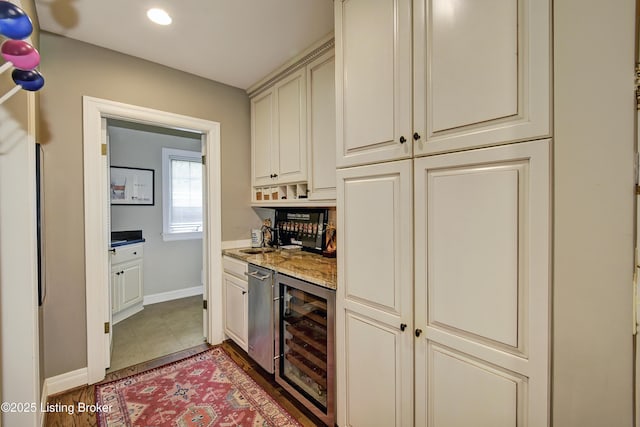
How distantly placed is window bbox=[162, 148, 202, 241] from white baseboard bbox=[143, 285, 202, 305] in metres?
0.80

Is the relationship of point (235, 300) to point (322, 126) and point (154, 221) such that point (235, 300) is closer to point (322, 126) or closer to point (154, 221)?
point (322, 126)

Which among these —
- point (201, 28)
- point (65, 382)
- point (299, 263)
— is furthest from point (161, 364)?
point (201, 28)

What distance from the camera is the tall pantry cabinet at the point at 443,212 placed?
90 centimetres

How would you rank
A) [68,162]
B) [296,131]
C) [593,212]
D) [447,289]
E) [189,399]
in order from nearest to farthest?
[593,212], [447,289], [189,399], [68,162], [296,131]

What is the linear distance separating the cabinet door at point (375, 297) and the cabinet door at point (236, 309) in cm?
120

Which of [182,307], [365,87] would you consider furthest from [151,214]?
[365,87]

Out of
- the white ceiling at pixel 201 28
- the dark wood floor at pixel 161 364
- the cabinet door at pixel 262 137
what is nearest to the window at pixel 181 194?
the cabinet door at pixel 262 137

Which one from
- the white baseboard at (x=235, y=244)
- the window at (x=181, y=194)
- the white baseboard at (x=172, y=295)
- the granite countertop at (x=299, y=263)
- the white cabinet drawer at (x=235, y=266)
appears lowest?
the white baseboard at (x=172, y=295)

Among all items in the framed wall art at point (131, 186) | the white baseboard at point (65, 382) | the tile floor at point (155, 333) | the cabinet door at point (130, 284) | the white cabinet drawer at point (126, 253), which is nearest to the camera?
the white baseboard at point (65, 382)

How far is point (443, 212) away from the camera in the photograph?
3.61 feet

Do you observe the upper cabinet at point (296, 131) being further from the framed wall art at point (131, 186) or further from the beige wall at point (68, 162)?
the framed wall art at point (131, 186)

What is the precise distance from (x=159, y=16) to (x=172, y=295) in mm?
3622

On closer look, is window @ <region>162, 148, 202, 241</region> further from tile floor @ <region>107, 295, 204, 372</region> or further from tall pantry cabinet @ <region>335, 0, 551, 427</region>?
tall pantry cabinet @ <region>335, 0, 551, 427</region>

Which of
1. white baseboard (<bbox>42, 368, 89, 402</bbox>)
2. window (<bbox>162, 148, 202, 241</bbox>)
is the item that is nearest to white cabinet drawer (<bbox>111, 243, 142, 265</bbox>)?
window (<bbox>162, 148, 202, 241</bbox>)
